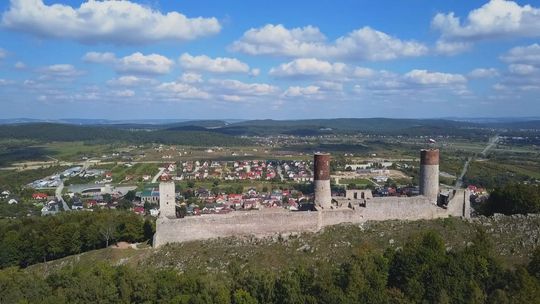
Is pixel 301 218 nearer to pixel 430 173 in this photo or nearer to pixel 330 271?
pixel 330 271

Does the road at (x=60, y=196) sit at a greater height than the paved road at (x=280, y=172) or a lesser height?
Answer: lesser

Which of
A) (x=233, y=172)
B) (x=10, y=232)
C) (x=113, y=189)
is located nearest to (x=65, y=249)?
(x=10, y=232)

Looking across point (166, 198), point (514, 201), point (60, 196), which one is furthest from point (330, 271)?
point (60, 196)

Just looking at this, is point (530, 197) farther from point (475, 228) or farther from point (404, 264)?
point (404, 264)

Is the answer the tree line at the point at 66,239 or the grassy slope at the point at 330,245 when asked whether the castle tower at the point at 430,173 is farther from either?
the tree line at the point at 66,239

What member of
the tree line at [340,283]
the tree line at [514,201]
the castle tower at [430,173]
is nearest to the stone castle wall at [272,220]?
the castle tower at [430,173]

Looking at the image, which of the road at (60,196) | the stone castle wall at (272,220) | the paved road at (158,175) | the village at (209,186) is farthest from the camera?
the paved road at (158,175)

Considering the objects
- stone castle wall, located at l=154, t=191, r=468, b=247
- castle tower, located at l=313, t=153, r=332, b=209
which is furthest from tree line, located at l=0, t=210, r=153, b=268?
castle tower, located at l=313, t=153, r=332, b=209
